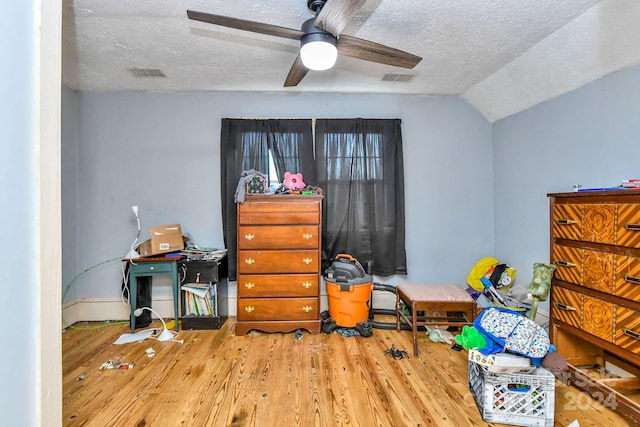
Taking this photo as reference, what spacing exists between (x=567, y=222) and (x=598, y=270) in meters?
0.33

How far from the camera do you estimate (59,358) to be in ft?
3.07

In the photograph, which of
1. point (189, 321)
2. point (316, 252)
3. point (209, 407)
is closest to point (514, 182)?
point (316, 252)

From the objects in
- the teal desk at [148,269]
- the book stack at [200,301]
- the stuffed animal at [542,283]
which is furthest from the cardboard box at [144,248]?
the stuffed animal at [542,283]

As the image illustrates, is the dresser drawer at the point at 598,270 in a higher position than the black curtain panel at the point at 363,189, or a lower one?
lower

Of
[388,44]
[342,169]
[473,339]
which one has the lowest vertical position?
[473,339]

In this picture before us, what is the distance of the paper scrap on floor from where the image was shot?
2717 millimetres

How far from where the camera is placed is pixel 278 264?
2826 millimetres

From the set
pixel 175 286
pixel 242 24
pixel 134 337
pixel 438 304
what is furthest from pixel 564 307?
pixel 134 337

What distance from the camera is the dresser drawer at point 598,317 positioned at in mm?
1742

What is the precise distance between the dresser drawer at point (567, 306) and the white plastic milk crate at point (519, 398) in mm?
514

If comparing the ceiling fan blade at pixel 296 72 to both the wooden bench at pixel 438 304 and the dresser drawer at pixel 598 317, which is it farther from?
the dresser drawer at pixel 598 317

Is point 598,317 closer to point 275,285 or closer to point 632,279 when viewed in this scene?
point 632,279

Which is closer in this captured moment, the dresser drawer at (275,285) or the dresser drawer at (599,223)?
the dresser drawer at (599,223)

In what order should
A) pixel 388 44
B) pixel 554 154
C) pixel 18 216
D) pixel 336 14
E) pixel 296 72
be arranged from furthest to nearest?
pixel 554 154 < pixel 388 44 < pixel 296 72 < pixel 336 14 < pixel 18 216
